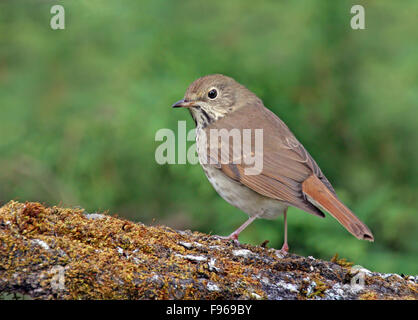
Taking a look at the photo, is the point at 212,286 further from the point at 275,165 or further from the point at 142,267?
the point at 275,165

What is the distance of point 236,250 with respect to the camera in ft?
14.0

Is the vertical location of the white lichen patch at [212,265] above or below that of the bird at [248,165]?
below

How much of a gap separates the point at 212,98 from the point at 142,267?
8.69 ft

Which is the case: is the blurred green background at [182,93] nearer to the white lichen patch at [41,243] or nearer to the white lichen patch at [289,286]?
the white lichen patch at [289,286]

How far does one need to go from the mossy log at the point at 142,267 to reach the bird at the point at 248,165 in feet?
1.94

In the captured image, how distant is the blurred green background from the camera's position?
6480mm

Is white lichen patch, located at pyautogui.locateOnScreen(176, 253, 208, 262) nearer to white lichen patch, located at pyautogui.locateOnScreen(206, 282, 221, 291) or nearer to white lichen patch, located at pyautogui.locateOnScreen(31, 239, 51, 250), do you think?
white lichen patch, located at pyautogui.locateOnScreen(206, 282, 221, 291)

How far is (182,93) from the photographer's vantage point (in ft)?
21.2

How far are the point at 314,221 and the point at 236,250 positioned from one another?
1897mm

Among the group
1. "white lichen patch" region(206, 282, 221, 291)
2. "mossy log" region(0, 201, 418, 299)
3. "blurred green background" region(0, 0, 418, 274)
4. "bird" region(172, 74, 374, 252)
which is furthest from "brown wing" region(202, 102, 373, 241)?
"white lichen patch" region(206, 282, 221, 291)

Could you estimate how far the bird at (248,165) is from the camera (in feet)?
16.3

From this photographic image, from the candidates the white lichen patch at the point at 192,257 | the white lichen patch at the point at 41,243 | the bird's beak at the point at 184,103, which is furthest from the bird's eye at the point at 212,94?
the white lichen patch at the point at 41,243
